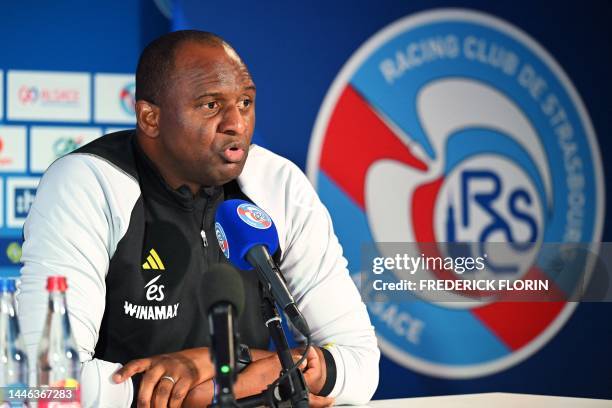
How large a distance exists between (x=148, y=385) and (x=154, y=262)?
A: 426 millimetres

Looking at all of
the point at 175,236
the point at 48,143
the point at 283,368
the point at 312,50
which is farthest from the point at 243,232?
the point at 48,143

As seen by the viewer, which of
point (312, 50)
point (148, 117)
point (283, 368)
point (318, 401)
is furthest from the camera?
point (312, 50)

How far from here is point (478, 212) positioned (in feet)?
12.3

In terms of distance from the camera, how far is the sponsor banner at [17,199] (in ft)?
13.1

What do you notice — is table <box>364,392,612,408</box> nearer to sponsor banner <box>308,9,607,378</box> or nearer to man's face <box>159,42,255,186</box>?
man's face <box>159,42,255,186</box>

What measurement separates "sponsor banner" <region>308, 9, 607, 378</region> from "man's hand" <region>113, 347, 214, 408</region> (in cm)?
166

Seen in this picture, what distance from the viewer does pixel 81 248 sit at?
2.11m

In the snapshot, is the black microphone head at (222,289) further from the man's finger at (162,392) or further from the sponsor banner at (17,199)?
the sponsor banner at (17,199)

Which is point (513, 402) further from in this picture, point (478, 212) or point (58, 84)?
point (58, 84)

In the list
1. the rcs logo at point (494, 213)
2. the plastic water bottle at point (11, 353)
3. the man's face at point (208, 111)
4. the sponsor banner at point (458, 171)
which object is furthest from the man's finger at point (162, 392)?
the rcs logo at point (494, 213)

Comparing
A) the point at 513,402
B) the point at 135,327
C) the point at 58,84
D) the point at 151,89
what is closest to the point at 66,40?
the point at 58,84

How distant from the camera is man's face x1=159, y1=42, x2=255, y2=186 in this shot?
2.21m

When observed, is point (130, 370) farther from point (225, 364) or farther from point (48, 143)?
point (48, 143)

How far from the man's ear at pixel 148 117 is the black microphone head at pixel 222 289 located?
3.63 feet
